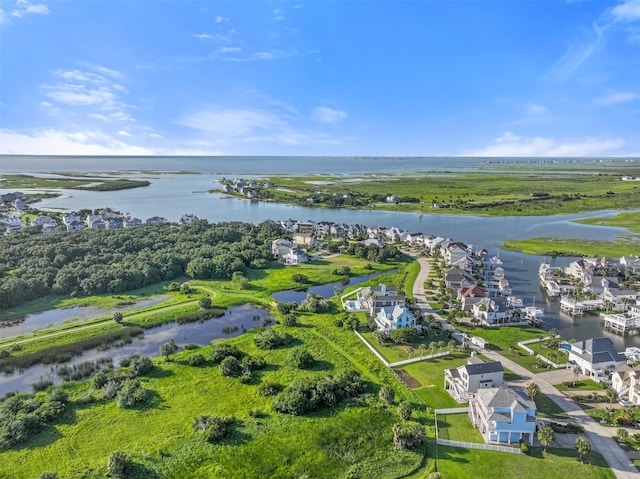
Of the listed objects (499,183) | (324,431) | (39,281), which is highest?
(499,183)

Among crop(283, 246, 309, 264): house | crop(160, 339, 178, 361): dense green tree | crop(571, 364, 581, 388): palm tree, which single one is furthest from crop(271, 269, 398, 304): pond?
crop(571, 364, 581, 388): palm tree

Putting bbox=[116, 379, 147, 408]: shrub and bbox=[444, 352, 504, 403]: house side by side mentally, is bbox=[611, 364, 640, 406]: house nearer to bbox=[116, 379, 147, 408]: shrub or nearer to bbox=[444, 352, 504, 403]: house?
bbox=[444, 352, 504, 403]: house

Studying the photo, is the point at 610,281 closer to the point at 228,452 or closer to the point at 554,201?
the point at 228,452

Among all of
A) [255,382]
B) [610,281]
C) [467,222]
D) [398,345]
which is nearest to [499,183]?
[467,222]


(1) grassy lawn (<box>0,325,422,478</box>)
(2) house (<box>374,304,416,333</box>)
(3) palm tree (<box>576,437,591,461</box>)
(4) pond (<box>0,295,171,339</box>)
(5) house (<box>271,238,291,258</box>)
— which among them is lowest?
(1) grassy lawn (<box>0,325,422,478</box>)

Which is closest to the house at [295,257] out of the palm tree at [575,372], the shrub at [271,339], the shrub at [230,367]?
the shrub at [271,339]

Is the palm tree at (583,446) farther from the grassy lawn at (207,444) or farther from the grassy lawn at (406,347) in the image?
the grassy lawn at (406,347)
